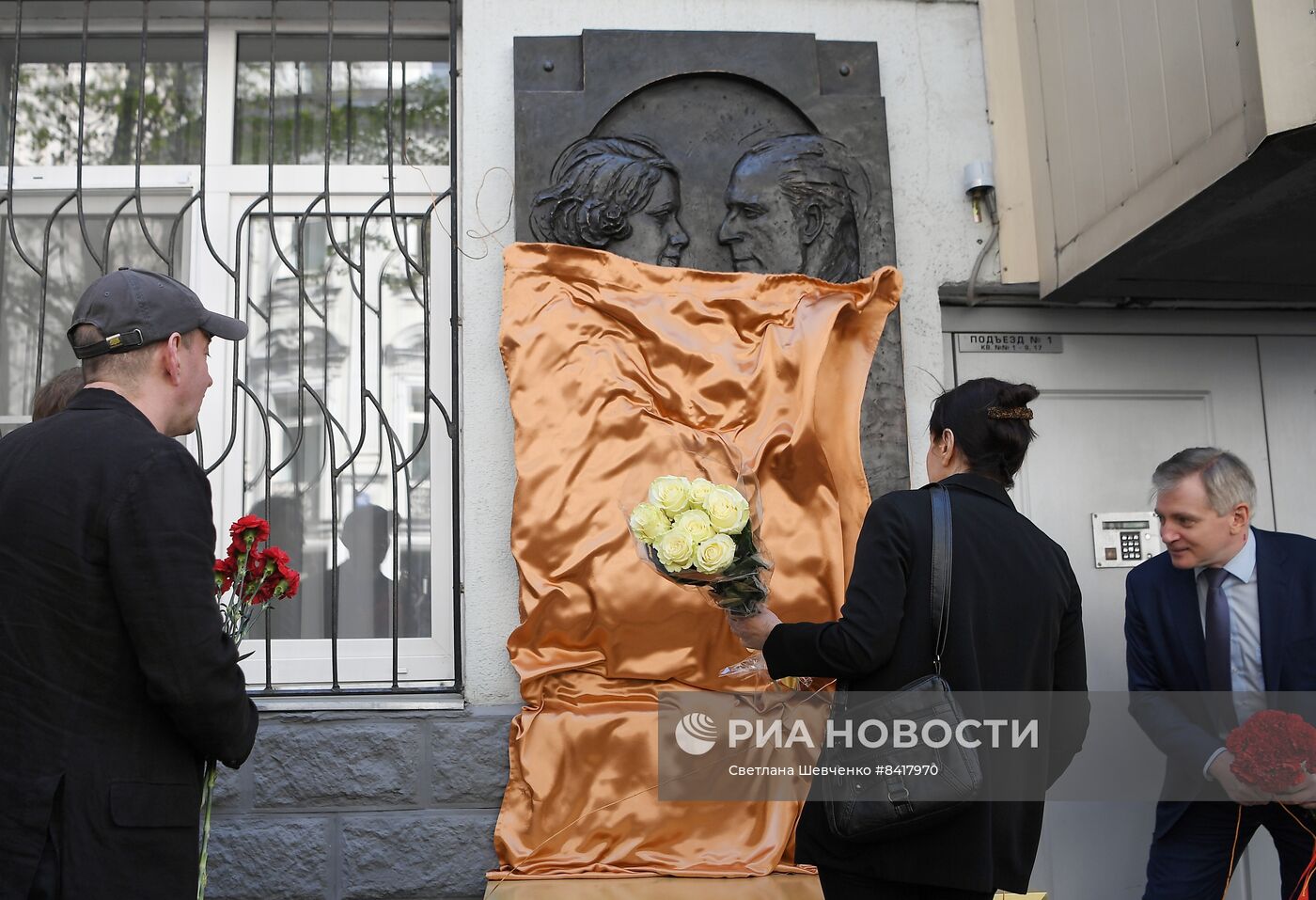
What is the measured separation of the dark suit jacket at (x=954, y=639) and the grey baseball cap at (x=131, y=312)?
4.45ft

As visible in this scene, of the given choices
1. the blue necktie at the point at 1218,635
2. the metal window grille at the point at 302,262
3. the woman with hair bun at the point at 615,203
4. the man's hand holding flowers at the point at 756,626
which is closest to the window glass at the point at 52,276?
the metal window grille at the point at 302,262

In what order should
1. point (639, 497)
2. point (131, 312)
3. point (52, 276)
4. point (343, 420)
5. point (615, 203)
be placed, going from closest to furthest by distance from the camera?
point (131, 312)
point (639, 497)
point (615, 203)
point (343, 420)
point (52, 276)

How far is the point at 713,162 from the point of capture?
3643 mm

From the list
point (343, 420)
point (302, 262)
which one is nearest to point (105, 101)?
point (302, 262)

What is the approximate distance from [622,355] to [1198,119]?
Answer: 68.3 inches

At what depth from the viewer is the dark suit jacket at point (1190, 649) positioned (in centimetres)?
293

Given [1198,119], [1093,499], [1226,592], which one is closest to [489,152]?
[1198,119]

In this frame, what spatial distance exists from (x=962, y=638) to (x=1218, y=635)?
126 cm

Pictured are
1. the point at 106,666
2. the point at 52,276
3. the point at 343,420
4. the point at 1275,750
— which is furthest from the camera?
the point at 52,276

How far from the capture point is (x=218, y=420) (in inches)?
145

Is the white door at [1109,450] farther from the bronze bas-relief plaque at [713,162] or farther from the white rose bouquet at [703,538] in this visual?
the white rose bouquet at [703,538]

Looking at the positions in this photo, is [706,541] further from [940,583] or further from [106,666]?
[106,666]

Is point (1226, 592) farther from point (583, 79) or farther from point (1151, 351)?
point (583, 79)

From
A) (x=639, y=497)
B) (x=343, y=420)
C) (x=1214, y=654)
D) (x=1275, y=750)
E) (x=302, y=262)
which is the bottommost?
(x=1275, y=750)
